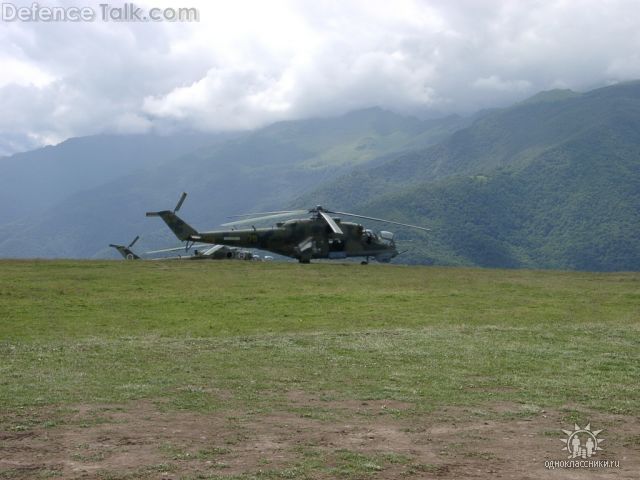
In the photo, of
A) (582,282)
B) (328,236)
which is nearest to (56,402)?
(582,282)

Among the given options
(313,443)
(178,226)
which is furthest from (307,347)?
(178,226)

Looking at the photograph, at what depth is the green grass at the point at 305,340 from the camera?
14.1m

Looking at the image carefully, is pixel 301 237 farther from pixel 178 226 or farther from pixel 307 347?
pixel 307 347

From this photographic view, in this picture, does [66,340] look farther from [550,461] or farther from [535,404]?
[550,461]

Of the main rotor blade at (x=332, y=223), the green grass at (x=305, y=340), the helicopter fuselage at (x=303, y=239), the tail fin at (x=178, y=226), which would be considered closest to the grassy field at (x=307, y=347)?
the green grass at (x=305, y=340)

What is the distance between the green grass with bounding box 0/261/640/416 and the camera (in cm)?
1415

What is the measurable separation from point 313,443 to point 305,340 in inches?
391

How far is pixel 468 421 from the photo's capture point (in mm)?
12180

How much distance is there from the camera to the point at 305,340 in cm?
2069

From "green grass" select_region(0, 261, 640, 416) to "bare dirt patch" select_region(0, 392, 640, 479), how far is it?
2.18ft

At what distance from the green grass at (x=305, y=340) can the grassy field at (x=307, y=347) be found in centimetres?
7

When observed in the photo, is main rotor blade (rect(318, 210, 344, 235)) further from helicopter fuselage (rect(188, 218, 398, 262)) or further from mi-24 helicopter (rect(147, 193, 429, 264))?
helicopter fuselage (rect(188, 218, 398, 262))

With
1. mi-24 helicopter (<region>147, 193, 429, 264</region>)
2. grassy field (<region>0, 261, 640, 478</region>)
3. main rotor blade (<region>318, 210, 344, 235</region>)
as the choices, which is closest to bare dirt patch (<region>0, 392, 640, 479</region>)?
grassy field (<region>0, 261, 640, 478</region>)

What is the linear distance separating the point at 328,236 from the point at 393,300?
69.2 feet
